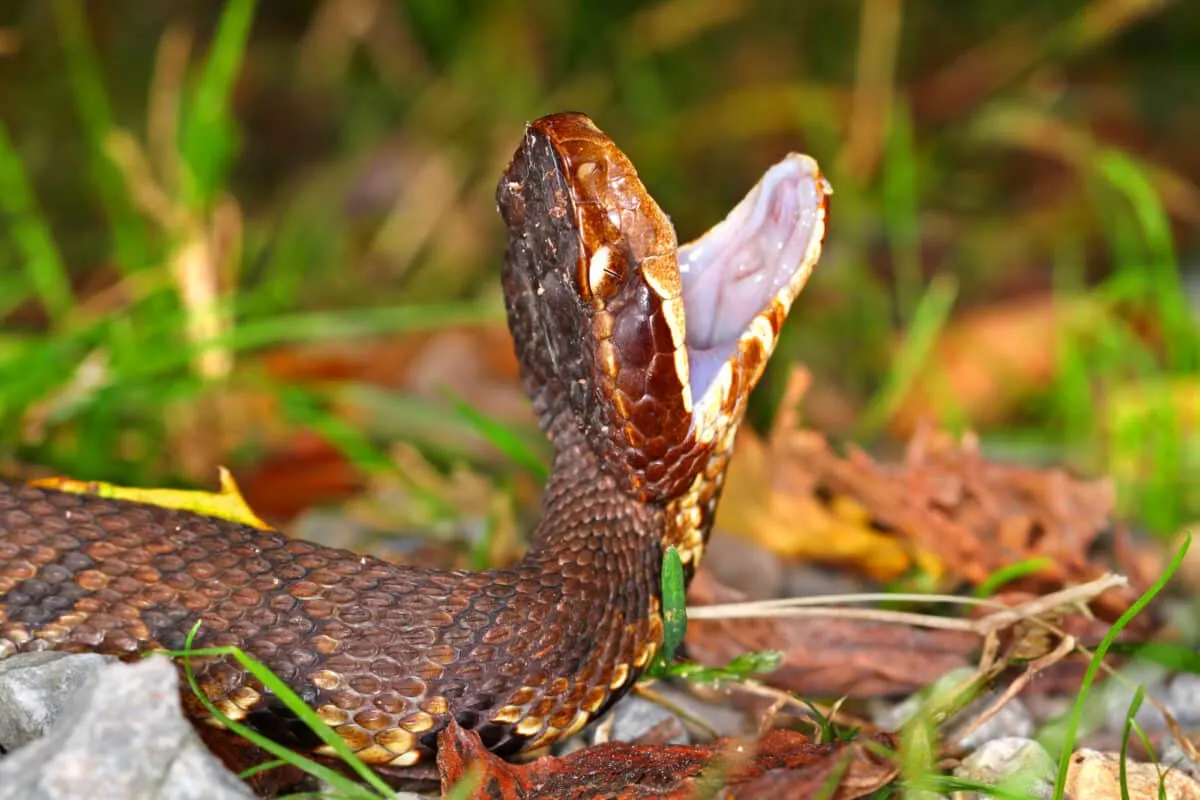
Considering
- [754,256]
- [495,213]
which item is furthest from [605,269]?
[495,213]

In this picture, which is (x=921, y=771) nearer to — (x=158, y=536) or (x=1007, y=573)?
(x=1007, y=573)

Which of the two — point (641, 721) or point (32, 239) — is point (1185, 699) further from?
point (32, 239)

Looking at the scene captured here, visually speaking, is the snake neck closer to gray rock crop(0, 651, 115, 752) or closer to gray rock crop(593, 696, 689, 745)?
gray rock crop(593, 696, 689, 745)

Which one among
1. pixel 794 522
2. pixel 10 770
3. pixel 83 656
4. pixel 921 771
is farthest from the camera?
pixel 794 522

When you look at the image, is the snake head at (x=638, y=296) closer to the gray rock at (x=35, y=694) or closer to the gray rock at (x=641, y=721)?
the gray rock at (x=641, y=721)

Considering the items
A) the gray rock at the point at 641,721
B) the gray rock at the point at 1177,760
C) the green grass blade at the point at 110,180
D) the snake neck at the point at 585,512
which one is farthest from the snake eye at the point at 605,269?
the green grass blade at the point at 110,180

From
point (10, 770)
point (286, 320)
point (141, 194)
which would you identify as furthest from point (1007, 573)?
point (141, 194)

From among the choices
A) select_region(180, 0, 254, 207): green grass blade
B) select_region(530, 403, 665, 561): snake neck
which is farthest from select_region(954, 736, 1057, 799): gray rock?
select_region(180, 0, 254, 207): green grass blade

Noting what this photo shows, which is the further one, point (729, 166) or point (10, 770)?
point (729, 166)
